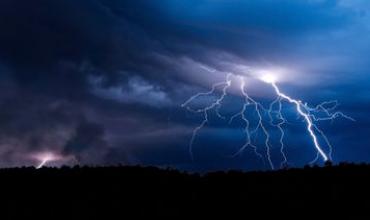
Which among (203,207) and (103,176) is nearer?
(203,207)

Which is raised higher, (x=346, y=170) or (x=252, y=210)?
(x=346, y=170)

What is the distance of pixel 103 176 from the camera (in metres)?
21.1

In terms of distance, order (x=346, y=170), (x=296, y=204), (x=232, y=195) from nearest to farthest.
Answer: (x=296, y=204)
(x=232, y=195)
(x=346, y=170)

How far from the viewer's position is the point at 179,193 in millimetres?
19453

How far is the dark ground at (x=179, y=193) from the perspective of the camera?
17.8 m

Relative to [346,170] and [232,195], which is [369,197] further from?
[232,195]

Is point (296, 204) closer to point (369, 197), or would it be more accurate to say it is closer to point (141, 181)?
point (369, 197)

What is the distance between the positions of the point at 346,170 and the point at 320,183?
1577mm

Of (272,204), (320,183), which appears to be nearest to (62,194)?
(272,204)

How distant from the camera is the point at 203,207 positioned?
1831cm

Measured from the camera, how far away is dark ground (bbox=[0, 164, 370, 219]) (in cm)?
1775

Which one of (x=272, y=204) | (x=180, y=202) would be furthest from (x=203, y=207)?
(x=272, y=204)

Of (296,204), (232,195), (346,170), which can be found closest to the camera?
(296,204)

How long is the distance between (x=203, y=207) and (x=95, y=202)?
3442mm
